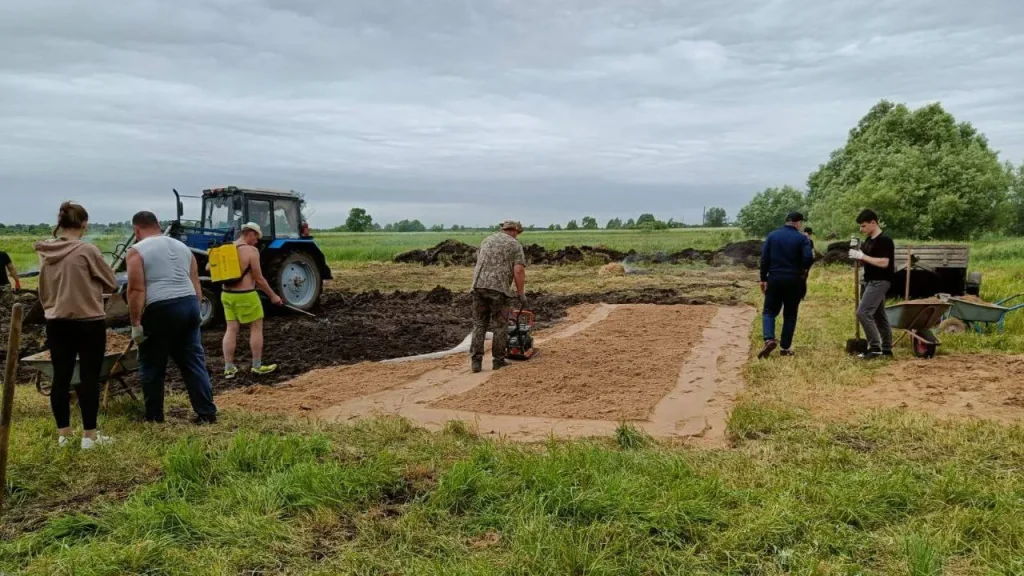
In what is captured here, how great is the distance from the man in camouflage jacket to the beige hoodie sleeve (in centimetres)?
353

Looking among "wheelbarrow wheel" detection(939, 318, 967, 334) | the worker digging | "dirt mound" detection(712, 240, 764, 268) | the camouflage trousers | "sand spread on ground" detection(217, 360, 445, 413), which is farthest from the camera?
"dirt mound" detection(712, 240, 764, 268)

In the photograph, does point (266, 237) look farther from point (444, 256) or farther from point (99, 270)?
point (444, 256)

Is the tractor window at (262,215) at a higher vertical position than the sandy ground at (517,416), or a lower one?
higher

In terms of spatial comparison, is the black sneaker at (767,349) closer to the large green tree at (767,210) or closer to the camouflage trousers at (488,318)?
the camouflage trousers at (488,318)

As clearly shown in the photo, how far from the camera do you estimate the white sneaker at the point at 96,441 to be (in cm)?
457

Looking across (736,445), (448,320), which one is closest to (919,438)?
(736,445)

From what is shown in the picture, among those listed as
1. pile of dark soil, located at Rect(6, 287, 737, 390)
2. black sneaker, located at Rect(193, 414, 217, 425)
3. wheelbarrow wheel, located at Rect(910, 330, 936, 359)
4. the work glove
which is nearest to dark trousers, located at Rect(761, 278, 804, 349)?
wheelbarrow wheel, located at Rect(910, 330, 936, 359)

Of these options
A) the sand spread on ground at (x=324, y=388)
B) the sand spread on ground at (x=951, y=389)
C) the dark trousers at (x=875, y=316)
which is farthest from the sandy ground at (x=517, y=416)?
the dark trousers at (x=875, y=316)

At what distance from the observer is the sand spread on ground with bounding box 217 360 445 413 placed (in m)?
6.16

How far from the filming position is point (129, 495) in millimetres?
3787

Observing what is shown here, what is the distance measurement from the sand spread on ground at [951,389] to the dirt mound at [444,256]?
22831mm

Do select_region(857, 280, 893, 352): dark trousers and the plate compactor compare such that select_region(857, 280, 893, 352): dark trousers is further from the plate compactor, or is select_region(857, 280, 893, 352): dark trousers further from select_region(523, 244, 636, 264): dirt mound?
select_region(523, 244, 636, 264): dirt mound

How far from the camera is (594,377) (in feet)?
22.7

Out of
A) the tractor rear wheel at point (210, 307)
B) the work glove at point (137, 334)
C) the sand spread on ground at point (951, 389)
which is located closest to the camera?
the work glove at point (137, 334)
